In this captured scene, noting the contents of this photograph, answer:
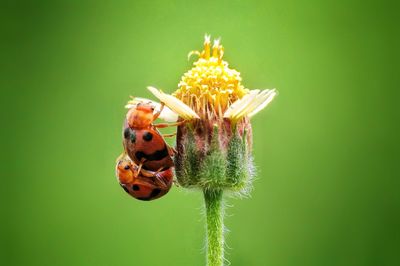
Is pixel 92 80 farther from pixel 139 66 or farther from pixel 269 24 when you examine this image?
pixel 269 24

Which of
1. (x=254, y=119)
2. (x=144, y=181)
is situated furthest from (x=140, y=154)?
(x=254, y=119)

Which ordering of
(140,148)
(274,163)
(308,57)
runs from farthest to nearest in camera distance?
1. (308,57)
2. (274,163)
3. (140,148)

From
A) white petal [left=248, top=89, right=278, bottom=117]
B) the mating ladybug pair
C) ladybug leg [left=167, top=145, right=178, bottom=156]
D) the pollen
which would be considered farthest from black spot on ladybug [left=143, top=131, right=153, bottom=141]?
white petal [left=248, top=89, right=278, bottom=117]

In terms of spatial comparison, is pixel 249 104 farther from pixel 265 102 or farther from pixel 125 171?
pixel 125 171

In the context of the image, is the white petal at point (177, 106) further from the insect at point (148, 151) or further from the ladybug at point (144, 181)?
the ladybug at point (144, 181)

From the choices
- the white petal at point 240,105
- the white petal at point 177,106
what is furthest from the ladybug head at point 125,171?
the white petal at point 240,105

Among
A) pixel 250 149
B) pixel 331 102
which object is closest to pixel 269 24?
pixel 331 102
